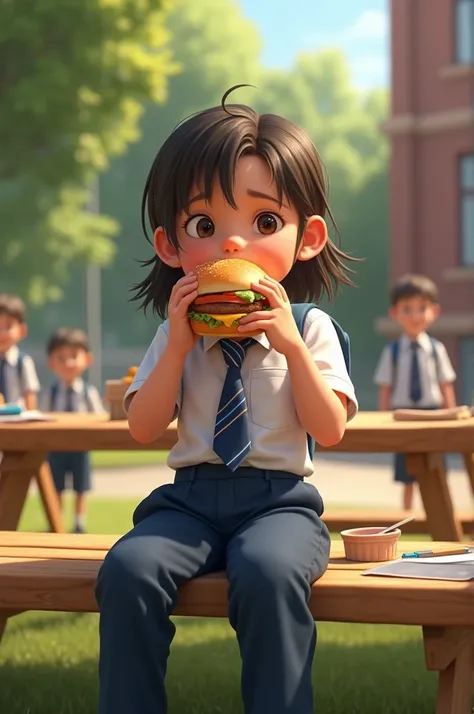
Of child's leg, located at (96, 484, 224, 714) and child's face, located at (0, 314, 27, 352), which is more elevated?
child's face, located at (0, 314, 27, 352)

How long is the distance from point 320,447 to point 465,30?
19702 mm

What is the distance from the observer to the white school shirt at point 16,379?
28.8ft

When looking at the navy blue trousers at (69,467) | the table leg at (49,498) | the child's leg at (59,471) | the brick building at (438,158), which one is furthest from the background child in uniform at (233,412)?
the brick building at (438,158)

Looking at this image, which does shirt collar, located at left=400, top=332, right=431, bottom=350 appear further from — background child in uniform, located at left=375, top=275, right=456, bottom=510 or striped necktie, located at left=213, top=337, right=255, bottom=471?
striped necktie, located at left=213, top=337, right=255, bottom=471

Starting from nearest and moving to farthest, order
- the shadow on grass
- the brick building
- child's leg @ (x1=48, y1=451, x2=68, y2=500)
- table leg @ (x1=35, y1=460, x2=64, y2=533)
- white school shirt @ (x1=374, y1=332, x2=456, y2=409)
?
1. the shadow on grass
2. table leg @ (x1=35, y1=460, x2=64, y2=533)
3. white school shirt @ (x1=374, y1=332, x2=456, y2=409)
4. child's leg @ (x1=48, y1=451, x2=68, y2=500)
5. the brick building

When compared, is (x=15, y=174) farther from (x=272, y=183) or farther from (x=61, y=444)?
(x=272, y=183)

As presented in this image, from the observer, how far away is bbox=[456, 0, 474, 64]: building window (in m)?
22.8

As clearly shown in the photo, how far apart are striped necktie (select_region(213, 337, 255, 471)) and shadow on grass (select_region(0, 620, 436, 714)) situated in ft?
4.48

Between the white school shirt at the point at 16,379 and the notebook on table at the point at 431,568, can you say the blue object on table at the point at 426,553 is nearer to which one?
the notebook on table at the point at 431,568

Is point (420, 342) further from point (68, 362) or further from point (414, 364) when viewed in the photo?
point (68, 362)

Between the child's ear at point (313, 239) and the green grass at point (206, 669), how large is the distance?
1.56 metres

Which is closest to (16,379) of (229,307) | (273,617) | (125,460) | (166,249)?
(166,249)

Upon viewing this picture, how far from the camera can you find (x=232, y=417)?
3.06 metres

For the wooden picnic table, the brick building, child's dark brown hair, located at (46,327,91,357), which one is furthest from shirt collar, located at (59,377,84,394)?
the brick building
